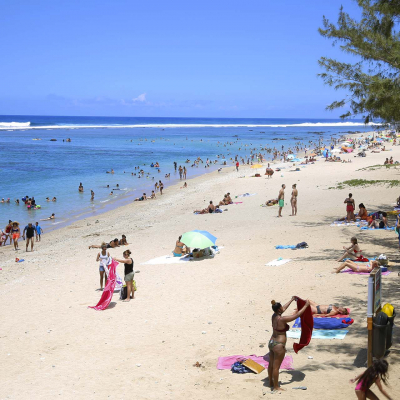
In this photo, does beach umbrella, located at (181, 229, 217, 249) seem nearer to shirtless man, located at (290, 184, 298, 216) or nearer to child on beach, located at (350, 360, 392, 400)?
shirtless man, located at (290, 184, 298, 216)

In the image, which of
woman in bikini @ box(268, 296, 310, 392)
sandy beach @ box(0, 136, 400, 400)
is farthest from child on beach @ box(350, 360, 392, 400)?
woman in bikini @ box(268, 296, 310, 392)

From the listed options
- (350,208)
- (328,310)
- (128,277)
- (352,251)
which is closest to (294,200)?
(350,208)

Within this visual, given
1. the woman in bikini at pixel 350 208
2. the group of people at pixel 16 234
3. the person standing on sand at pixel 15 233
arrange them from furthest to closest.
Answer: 1. the person standing on sand at pixel 15 233
2. the group of people at pixel 16 234
3. the woman in bikini at pixel 350 208

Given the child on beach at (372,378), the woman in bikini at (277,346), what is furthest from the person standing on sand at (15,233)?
the child on beach at (372,378)

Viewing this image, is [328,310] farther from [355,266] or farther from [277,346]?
[355,266]

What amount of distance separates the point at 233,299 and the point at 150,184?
103 feet

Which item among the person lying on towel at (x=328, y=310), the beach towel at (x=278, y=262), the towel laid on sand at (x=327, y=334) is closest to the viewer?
the towel laid on sand at (x=327, y=334)

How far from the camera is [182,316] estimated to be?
32.7 ft


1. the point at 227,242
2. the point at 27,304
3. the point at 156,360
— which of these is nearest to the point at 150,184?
the point at 227,242

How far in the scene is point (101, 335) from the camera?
939 centimetres

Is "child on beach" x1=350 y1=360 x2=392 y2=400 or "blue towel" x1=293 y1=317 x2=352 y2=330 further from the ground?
"child on beach" x1=350 y1=360 x2=392 y2=400

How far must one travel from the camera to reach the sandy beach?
7.04 meters

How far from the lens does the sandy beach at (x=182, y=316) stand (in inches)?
277

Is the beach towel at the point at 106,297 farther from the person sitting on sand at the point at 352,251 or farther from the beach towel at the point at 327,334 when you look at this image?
the person sitting on sand at the point at 352,251
